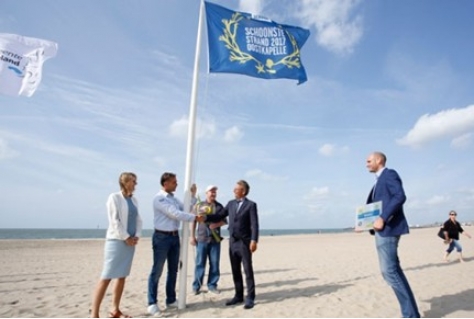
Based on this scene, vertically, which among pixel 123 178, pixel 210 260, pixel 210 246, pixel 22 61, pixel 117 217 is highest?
pixel 22 61

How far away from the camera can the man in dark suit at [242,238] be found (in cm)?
523

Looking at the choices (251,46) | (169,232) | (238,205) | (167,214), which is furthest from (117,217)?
(251,46)

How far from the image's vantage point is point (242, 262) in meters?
5.35

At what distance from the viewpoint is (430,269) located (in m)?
9.21

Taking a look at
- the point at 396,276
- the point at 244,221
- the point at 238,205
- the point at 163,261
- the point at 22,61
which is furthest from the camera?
the point at 22,61

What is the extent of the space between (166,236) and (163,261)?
1.23ft

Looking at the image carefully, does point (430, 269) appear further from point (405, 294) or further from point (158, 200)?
point (158, 200)

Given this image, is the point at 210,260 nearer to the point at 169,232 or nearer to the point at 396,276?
the point at 169,232

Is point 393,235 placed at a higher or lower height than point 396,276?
higher

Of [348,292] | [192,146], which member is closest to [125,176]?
[192,146]

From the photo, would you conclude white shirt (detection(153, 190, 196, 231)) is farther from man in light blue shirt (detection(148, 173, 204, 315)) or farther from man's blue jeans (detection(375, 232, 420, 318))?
man's blue jeans (detection(375, 232, 420, 318))

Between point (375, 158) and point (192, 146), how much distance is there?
2.83 meters

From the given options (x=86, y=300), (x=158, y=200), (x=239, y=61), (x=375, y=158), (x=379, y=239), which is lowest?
(x=86, y=300)

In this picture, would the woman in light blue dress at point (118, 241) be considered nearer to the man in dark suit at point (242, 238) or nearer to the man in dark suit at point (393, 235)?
the man in dark suit at point (242, 238)
